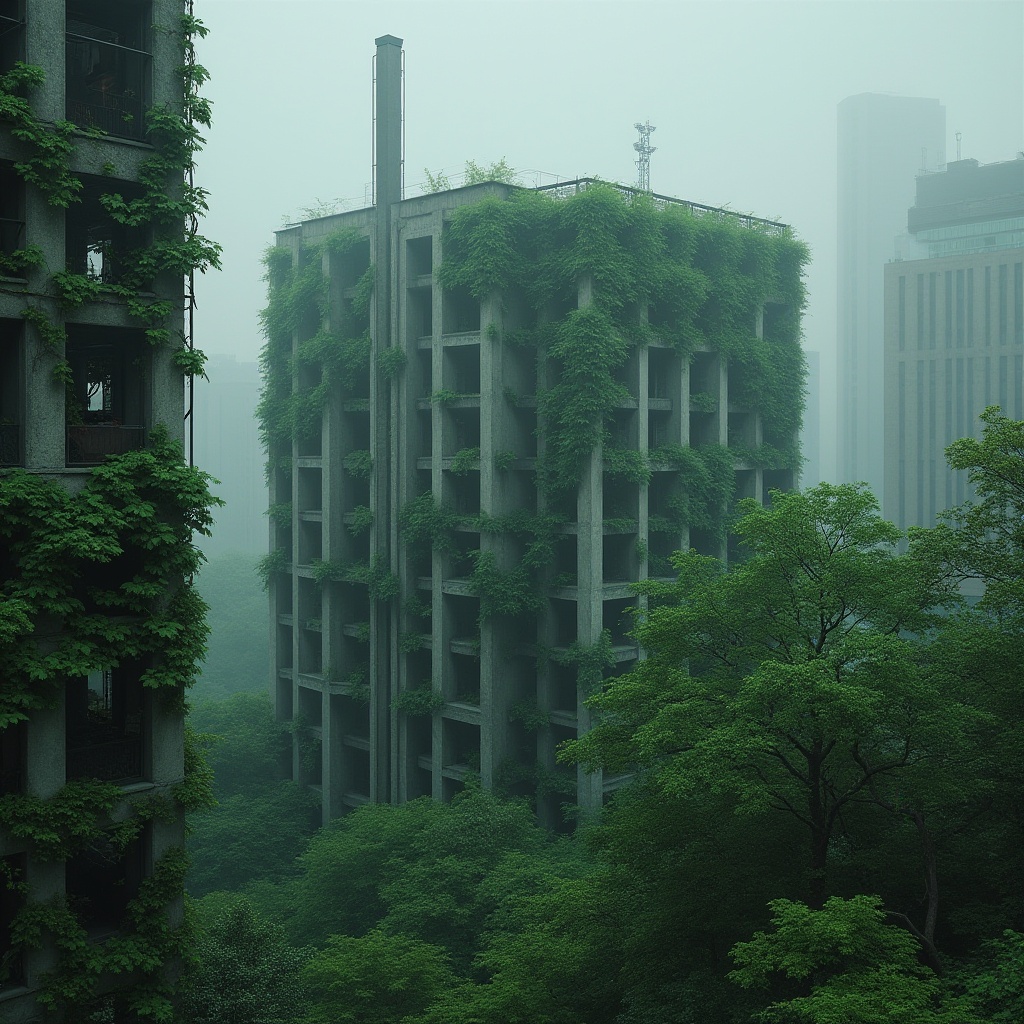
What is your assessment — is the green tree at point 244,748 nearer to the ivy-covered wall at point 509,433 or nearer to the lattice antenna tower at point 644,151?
the ivy-covered wall at point 509,433

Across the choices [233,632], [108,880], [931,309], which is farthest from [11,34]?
[931,309]

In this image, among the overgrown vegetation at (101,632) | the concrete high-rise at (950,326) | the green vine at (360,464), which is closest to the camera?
the overgrown vegetation at (101,632)

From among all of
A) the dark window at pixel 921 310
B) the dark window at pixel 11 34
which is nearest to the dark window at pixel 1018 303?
the dark window at pixel 921 310

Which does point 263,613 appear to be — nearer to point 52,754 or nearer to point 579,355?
point 579,355

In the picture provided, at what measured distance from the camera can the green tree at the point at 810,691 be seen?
2055 cm

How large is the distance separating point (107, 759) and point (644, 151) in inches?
1989

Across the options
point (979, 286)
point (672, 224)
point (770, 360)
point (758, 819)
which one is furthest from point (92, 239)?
point (979, 286)

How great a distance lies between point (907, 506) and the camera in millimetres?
126312

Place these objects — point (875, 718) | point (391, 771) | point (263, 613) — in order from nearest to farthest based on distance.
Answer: point (875, 718) → point (391, 771) → point (263, 613)

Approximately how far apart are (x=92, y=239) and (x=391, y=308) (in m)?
23.5

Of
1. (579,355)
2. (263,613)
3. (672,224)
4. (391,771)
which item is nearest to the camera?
(579,355)

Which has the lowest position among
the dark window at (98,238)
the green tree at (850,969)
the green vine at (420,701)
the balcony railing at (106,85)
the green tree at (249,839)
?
the green tree at (249,839)

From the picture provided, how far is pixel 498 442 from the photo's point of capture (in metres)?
44.2

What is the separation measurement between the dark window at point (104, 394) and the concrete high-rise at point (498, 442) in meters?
20.9
